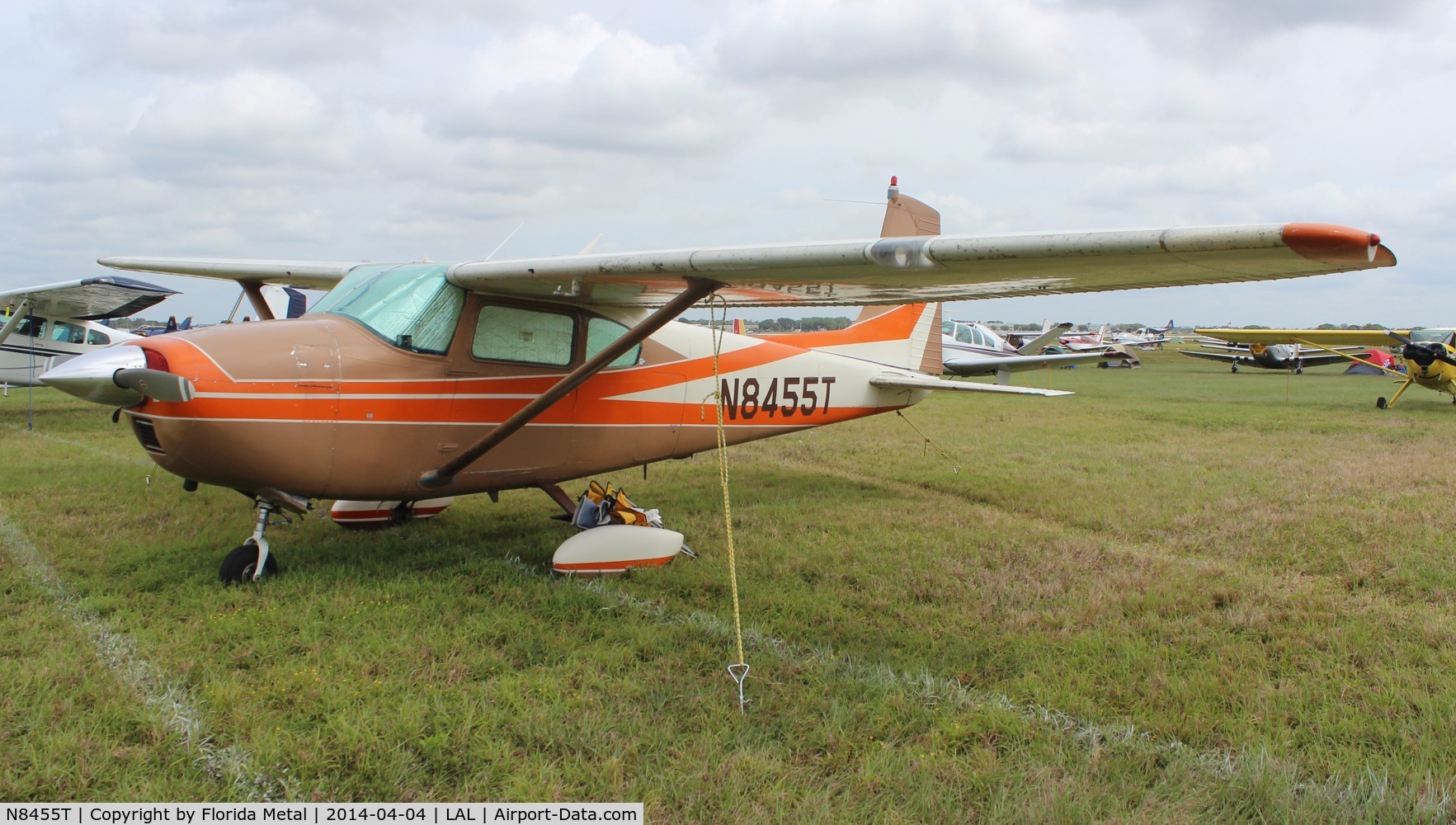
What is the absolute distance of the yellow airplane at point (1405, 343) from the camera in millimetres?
16422

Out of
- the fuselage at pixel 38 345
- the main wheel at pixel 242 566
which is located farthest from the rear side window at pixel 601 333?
the fuselage at pixel 38 345

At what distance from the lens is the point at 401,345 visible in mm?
4809

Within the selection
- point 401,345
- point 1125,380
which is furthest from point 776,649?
point 1125,380

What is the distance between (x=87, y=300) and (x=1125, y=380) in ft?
89.4

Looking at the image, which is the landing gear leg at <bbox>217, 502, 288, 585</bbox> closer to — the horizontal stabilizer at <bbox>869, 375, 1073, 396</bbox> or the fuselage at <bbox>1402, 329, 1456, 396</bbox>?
the horizontal stabilizer at <bbox>869, 375, 1073, 396</bbox>

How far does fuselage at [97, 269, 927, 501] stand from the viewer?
420cm

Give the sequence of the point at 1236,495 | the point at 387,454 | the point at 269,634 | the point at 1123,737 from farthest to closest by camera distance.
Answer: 1. the point at 1236,495
2. the point at 387,454
3. the point at 269,634
4. the point at 1123,737

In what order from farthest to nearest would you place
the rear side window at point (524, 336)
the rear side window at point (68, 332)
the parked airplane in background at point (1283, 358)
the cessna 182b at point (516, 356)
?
the parked airplane in background at point (1283, 358)
the rear side window at point (68, 332)
the rear side window at point (524, 336)
the cessna 182b at point (516, 356)

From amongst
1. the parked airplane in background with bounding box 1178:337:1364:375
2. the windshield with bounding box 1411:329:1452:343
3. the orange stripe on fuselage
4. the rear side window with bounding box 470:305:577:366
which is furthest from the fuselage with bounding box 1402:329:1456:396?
the rear side window with bounding box 470:305:577:366

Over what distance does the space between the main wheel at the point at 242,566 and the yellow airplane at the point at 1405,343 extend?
1908 centimetres

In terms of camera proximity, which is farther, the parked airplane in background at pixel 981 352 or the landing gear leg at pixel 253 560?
the parked airplane in background at pixel 981 352

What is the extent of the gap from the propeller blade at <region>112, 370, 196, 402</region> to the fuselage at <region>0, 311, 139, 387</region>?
546 inches

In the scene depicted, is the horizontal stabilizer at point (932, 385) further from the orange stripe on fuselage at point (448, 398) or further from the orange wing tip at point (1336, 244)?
the orange wing tip at point (1336, 244)

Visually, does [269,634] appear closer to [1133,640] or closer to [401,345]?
[401,345]
